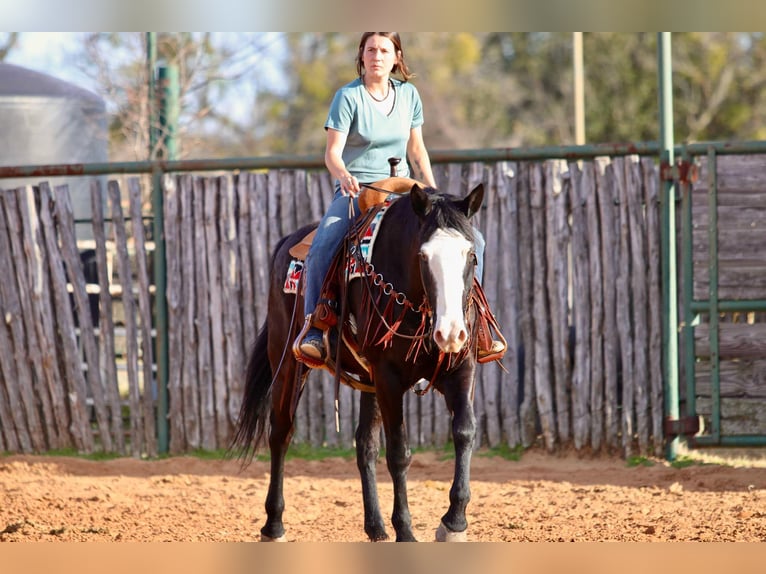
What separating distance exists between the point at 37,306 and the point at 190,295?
1367mm

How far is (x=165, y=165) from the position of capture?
358 inches

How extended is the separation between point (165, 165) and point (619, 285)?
13.1ft

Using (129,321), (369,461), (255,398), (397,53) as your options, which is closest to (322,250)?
(397,53)

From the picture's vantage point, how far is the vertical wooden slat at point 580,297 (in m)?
8.58

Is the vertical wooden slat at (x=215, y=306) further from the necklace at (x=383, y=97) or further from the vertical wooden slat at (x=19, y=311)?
the necklace at (x=383, y=97)

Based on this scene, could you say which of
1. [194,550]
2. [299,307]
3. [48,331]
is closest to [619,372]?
[299,307]

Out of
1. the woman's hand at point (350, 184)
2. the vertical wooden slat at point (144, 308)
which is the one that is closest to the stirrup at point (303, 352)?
the woman's hand at point (350, 184)

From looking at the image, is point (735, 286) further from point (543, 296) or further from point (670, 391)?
point (543, 296)

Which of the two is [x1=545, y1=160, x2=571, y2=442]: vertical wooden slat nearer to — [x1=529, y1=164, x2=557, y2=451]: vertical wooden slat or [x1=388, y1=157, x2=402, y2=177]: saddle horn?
[x1=529, y1=164, x2=557, y2=451]: vertical wooden slat

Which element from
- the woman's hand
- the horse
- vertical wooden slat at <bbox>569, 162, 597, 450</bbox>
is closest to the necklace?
the woman's hand

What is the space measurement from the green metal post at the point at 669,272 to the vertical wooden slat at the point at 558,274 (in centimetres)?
79

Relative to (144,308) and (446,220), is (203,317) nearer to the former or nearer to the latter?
(144,308)

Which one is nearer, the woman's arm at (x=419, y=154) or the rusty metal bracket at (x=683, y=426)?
the woman's arm at (x=419, y=154)

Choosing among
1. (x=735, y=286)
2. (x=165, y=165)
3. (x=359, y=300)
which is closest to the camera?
(x=359, y=300)
